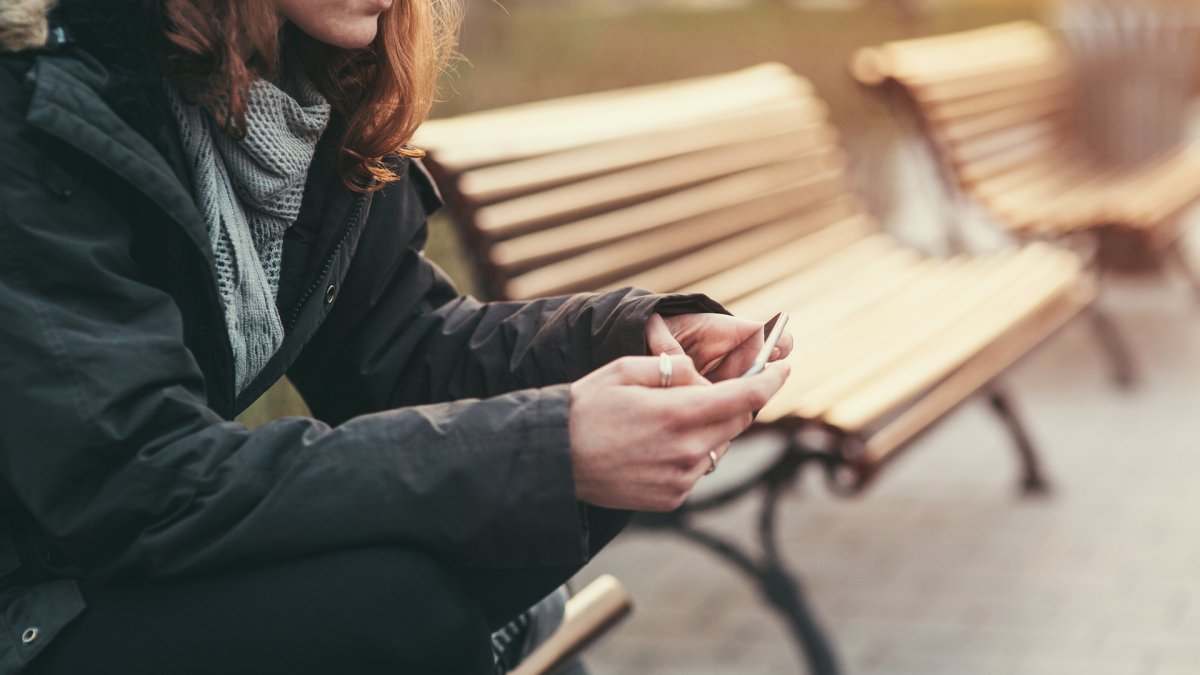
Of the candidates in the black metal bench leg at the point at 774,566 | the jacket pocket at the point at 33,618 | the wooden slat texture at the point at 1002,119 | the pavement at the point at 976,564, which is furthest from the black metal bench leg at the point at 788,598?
the wooden slat texture at the point at 1002,119

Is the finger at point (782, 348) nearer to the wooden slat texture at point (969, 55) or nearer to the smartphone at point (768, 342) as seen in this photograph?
the smartphone at point (768, 342)

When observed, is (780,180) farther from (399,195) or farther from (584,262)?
(399,195)

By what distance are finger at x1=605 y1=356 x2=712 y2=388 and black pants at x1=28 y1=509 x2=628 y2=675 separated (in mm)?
288

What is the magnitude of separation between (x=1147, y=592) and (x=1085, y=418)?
5.08 ft

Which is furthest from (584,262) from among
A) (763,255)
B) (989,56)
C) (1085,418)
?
(989,56)

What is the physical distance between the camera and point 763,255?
137 inches

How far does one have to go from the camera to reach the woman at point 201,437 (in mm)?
1119

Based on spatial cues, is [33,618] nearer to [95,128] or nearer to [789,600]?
[95,128]

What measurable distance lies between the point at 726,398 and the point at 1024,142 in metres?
4.84

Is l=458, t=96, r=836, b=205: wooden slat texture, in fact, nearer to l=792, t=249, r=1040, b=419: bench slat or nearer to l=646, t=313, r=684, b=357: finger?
l=792, t=249, r=1040, b=419: bench slat

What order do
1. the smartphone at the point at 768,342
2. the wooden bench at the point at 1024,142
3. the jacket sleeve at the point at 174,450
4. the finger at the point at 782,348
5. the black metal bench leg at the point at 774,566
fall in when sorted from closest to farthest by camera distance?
the jacket sleeve at the point at 174,450, the smartphone at the point at 768,342, the finger at the point at 782,348, the black metal bench leg at the point at 774,566, the wooden bench at the point at 1024,142

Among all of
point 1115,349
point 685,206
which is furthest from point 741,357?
point 1115,349

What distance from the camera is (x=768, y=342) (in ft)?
4.65

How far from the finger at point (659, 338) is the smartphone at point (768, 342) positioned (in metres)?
0.11
